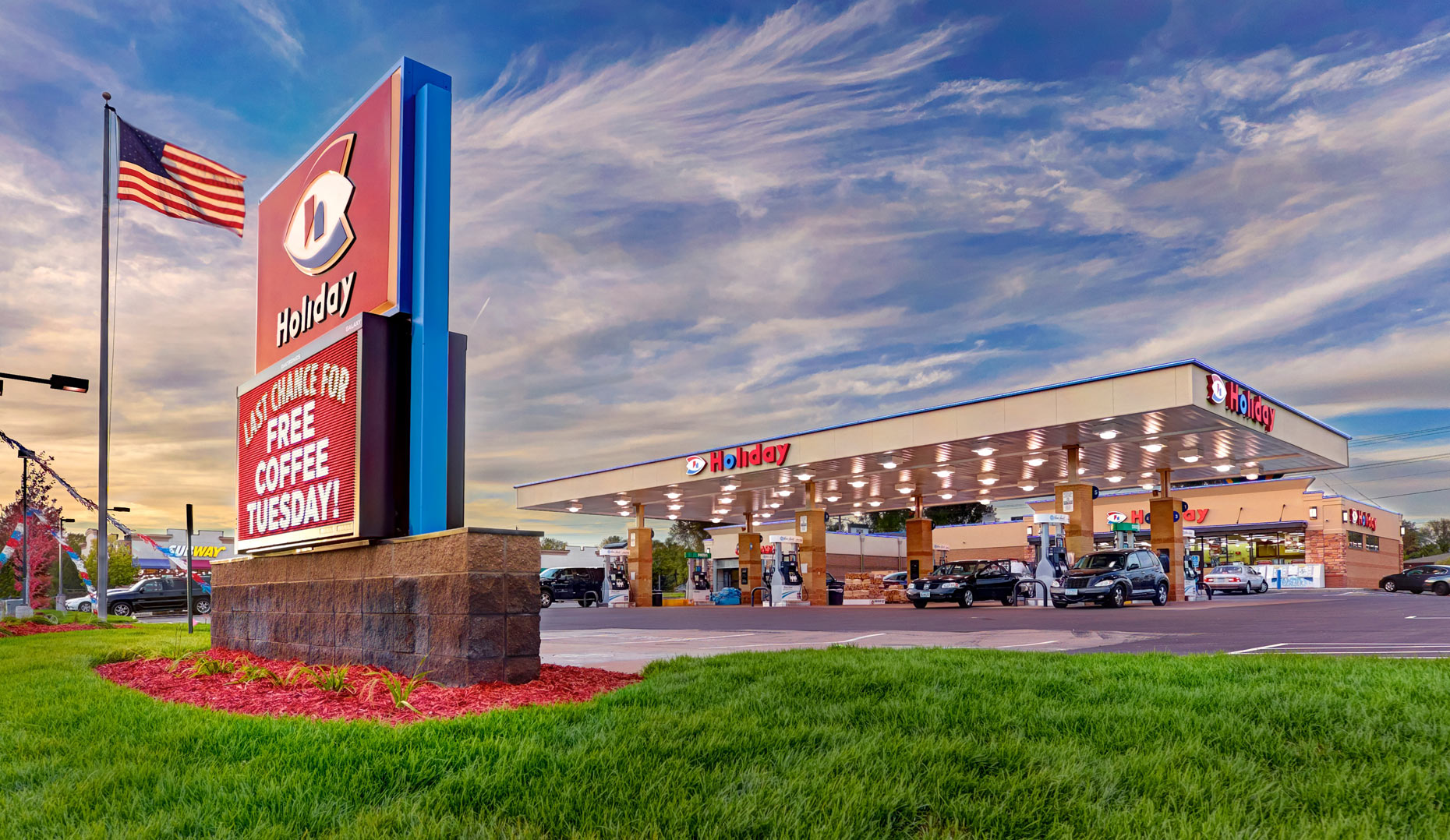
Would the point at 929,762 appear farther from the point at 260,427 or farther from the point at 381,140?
the point at 260,427

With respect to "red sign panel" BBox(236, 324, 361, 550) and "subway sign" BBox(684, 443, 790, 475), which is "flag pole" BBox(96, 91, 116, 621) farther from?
"subway sign" BBox(684, 443, 790, 475)

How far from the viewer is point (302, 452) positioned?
364 inches

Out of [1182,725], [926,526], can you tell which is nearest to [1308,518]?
[926,526]

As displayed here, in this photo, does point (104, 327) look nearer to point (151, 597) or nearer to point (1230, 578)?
point (151, 597)

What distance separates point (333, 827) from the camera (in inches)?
146

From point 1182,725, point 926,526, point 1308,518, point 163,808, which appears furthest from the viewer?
point 1308,518

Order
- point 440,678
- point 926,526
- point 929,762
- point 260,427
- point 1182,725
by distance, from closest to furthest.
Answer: point 929,762, point 1182,725, point 440,678, point 260,427, point 926,526

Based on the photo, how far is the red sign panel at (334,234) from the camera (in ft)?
28.7

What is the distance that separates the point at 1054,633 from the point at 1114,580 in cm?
1149

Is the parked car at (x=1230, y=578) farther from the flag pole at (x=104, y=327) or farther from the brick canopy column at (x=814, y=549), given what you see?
the flag pole at (x=104, y=327)

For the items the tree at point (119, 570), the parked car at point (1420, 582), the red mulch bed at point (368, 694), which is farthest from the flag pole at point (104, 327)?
the parked car at point (1420, 582)

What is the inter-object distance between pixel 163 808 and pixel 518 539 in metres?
3.49

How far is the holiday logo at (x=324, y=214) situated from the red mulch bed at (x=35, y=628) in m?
12.0

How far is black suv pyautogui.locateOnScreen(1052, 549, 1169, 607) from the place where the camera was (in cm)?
2552
